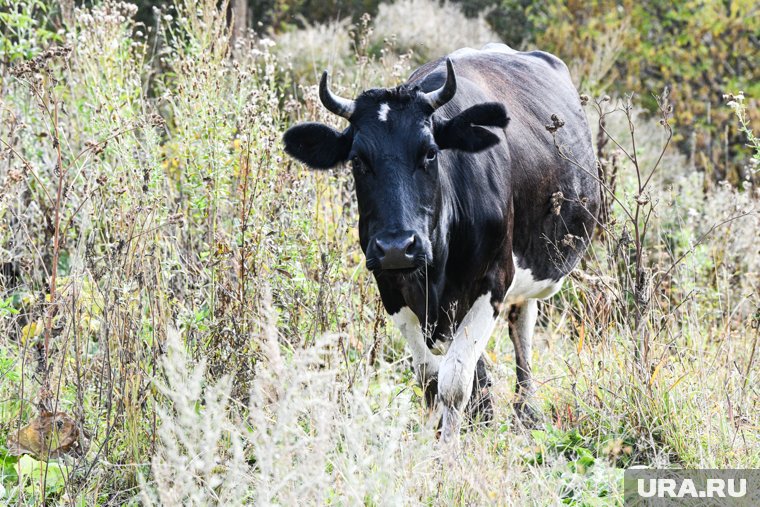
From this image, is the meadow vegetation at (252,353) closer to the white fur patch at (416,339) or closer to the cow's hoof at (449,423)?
the cow's hoof at (449,423)

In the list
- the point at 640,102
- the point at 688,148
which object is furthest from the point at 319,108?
the point at 640,102

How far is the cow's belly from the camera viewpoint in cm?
548

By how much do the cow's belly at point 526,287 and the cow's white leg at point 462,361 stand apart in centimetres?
33

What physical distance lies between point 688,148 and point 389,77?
654cm

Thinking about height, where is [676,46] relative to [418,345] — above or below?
above

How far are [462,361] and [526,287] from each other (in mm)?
986

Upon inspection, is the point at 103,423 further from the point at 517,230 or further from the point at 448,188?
the point at 517,230

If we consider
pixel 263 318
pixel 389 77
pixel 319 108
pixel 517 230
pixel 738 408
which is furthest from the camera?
pixel 389 77

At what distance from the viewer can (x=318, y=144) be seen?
16.1 ft

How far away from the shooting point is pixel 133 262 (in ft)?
15.1

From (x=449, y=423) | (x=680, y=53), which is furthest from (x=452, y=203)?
(x=680, y=53)

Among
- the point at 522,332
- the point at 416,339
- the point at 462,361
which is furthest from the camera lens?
the point at 522,332

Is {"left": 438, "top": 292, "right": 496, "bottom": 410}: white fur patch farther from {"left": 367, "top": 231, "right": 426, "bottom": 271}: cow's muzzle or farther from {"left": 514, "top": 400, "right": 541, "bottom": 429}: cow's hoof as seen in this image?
{"left": 367, "top": 231, "right": 426, "bottom": 271}: cow's muzzle

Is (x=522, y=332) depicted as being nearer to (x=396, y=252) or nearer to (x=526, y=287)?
(x=526, y=287)
